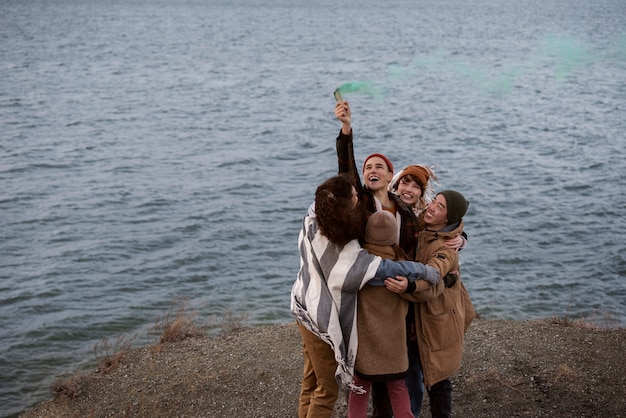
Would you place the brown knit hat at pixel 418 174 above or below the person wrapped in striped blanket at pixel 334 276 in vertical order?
above

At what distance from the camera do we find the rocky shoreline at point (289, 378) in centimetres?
635

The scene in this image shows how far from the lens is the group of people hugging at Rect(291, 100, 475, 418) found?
14.1ft

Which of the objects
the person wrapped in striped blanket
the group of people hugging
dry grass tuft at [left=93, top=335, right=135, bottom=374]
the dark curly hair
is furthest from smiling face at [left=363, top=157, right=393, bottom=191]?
dry grass tuft at [left=93, top=335, right=135, bottom=374]

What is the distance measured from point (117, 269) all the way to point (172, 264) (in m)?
1.14

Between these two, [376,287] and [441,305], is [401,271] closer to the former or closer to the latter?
[376,287]

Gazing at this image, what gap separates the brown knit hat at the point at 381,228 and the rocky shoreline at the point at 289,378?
252 cm

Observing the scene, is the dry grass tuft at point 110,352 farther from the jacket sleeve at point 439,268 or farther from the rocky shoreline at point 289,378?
the jacket sleeve at point 439,268

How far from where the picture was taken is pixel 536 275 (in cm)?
1340

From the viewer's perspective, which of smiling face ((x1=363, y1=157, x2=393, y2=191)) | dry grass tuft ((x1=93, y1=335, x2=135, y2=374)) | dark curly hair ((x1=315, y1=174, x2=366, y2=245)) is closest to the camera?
dark curly hair ((x1=315, y1=174, x2=366, y2=245))

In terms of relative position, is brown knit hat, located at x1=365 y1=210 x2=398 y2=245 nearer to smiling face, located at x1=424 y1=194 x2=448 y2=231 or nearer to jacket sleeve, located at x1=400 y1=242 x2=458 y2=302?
jacket sleeve, located at x1=400 y1=242 x2=458 y2=302

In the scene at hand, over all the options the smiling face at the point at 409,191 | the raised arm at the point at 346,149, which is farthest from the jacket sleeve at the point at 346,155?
the smiling face at the point at 409,191

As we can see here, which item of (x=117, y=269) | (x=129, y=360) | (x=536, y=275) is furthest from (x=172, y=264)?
(x=536, y=275)

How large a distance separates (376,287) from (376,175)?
81 cm

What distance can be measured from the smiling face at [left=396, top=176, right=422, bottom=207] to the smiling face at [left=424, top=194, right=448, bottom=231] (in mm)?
193
